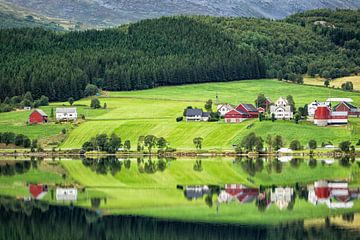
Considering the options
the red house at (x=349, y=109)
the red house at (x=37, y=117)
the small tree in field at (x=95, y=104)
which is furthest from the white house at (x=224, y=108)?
the red house at (x=37, y=117)

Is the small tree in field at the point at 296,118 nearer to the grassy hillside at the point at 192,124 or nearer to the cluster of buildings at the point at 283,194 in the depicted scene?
the grassy hillside at the point at 192,124

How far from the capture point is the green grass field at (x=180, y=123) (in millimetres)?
129750

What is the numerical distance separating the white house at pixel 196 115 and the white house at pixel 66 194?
69322 mm

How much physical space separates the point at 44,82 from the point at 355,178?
347 ft

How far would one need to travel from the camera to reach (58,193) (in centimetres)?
7738

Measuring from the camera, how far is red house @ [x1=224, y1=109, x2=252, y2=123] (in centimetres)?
14325

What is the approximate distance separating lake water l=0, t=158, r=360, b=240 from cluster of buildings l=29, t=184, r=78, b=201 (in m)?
0.58

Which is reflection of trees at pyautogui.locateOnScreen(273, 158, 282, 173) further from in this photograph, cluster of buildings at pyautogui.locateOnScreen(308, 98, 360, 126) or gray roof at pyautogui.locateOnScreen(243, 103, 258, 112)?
gray roof at pyautogui.locateOnScreen(243, 103, 258, 112)

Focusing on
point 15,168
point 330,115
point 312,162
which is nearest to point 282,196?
point 312,162

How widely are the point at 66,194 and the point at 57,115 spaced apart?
79.2 meters

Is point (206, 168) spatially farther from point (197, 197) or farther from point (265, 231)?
point (265, 231)

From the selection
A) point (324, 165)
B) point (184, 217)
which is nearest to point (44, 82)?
point (324, 165)

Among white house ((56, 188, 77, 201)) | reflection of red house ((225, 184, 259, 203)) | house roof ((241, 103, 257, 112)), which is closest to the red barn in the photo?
house roof ((241, 103, 257, 112))

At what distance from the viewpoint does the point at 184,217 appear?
63.1 meters
